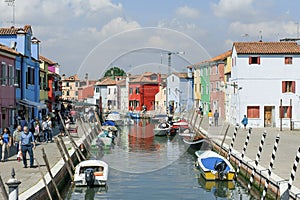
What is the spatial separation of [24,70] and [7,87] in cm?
534

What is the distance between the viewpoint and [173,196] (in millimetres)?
19672

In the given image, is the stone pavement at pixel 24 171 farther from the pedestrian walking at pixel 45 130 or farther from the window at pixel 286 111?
the window at pixel 286 111

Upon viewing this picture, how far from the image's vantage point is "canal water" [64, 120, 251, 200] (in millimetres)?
20031

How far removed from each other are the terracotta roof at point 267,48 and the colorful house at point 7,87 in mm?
19476

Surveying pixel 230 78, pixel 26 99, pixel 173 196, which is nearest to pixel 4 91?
pixel 26 99

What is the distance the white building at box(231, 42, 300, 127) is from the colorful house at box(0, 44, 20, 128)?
19422 mm

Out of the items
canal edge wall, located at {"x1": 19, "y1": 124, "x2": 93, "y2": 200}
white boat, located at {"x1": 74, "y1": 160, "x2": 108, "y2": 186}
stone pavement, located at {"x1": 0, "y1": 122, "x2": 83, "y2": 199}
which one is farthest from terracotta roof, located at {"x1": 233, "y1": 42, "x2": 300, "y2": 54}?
white boat, located at {"x1": 74, "y1": 160, "x2": 108, "y2": 186}

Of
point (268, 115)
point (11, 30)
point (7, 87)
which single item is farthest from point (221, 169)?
point (268, 115)

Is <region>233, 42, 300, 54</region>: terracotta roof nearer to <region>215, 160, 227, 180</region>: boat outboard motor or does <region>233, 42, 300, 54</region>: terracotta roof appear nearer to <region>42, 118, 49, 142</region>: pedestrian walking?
<region>42, 118, 49, 142</region>: pedestrian walking

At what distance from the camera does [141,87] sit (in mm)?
23641

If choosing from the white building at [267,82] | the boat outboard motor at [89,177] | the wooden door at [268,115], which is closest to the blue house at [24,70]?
the boat outboard motor at [89,177]

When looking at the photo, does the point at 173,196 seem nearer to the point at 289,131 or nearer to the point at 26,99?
the point at 26,99

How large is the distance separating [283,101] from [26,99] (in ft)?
67.5

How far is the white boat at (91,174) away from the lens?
20.5 metres
